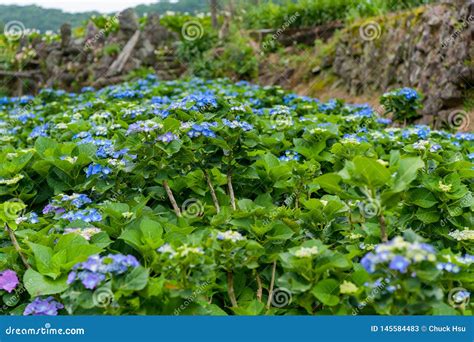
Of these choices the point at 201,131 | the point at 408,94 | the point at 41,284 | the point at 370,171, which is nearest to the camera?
the point at 370,171

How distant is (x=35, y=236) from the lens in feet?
7.80

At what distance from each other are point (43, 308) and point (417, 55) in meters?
6.48

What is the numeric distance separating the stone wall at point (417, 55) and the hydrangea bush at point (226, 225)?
9.45 ft

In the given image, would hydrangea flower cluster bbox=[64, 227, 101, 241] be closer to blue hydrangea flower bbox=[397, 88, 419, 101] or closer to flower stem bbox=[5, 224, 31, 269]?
flower stem bbox=[5, 224, 31, 269]

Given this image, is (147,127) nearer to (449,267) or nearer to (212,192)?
(212,192)

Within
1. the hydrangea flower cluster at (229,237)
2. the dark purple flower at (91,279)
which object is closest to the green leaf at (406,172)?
the hydrangea flower cluster at (229,237)

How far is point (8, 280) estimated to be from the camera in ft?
7.30

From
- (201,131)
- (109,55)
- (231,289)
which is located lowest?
(109,55)

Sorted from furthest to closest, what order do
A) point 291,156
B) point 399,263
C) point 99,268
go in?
point 291,156 → point 99,268 → point 399,263

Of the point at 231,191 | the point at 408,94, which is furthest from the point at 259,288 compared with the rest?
the point at 408,94

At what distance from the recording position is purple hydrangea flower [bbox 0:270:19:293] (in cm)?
220

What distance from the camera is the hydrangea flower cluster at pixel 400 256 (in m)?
1.50

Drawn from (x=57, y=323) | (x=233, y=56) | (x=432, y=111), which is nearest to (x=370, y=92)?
(x=432, y=111)

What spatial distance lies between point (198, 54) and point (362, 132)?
314 inches
